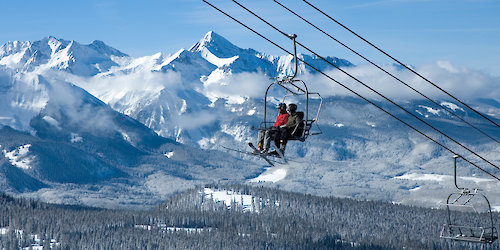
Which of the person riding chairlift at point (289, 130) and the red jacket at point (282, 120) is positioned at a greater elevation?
the red jacket at point (282, 120)

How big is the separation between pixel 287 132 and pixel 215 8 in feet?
54.6

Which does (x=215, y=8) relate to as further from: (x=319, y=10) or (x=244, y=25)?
(x=319, y=10)

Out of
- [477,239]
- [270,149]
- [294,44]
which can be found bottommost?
[477,239]

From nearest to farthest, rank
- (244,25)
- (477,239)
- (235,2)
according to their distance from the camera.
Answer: (235,2)
(244,25)
(477,239)

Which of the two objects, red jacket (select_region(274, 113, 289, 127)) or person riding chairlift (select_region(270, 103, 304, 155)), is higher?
red jacket (select_region(274, 113, 289, 127))

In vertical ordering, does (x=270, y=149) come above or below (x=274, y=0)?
below

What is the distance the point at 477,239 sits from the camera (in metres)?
43.6

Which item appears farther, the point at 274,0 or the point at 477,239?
the point at 477,239

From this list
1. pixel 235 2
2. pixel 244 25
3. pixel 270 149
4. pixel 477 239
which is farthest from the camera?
pixel 270 149

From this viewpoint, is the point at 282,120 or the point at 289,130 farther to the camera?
the point at 282,120

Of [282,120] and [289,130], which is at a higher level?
[282,120]

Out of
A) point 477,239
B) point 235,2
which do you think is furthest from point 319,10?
point 477,239

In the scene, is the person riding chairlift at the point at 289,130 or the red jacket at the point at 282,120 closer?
the person riding chairlift at the point at 289,130

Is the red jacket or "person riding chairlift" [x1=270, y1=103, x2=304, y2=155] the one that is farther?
the red jacket
